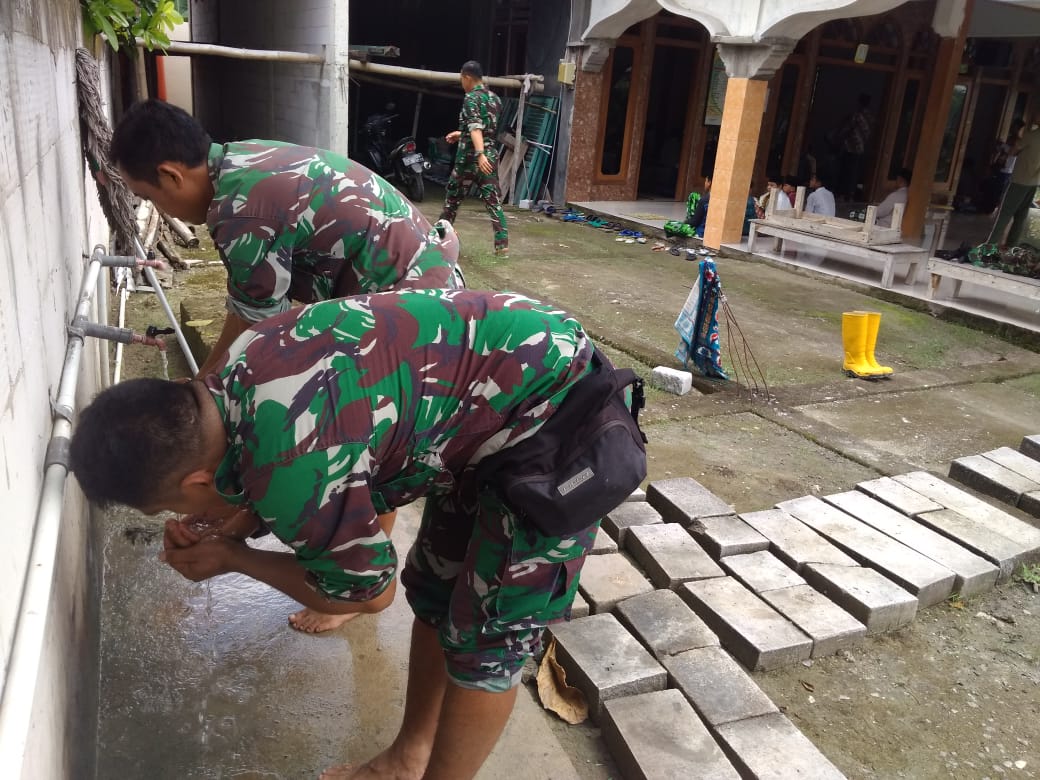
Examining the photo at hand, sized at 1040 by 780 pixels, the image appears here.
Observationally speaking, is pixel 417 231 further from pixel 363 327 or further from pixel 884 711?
pixel 884 711

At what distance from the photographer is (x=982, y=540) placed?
3398mm

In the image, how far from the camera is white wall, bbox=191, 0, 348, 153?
10008 mm

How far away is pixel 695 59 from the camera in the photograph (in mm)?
12891

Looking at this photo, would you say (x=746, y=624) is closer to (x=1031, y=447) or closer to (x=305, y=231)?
(x=305, y=231)

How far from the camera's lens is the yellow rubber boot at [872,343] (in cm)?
569

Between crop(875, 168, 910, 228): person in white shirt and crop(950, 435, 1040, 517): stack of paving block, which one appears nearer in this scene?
crop(950, 435, 1040, 517): stack of paving block

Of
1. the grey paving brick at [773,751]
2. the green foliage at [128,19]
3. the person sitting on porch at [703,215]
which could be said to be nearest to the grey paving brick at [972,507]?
the grey paving brick at [773,751]

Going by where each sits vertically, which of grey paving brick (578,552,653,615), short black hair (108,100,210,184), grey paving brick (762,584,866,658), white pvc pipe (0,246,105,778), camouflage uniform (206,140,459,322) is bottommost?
grey paving brick (762,584,866,658)

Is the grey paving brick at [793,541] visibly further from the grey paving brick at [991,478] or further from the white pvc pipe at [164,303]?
the white pvc pipe at [164,303]

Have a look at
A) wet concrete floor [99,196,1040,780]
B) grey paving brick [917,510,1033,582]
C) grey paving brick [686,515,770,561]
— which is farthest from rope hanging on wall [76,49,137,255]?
grey paving brick [917,510,1033,582]

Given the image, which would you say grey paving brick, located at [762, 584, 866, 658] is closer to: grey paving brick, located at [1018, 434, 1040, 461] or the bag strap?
the bag strap

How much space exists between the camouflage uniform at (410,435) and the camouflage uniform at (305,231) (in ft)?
2.58

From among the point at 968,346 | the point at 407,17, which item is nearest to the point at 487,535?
the point at 968,346

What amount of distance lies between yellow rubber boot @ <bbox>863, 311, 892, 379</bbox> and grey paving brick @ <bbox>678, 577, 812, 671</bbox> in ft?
11.0
